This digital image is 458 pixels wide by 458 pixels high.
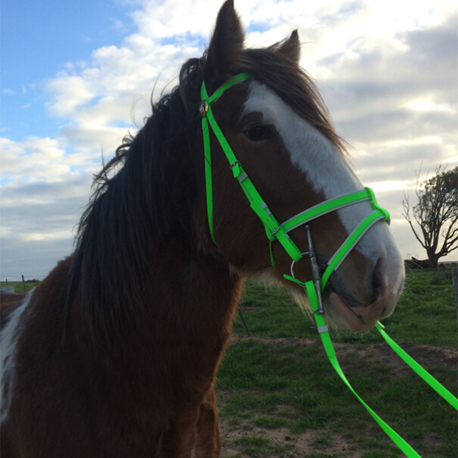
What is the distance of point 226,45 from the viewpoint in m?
2.25

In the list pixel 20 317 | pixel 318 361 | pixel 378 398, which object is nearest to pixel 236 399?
pixel 318 361

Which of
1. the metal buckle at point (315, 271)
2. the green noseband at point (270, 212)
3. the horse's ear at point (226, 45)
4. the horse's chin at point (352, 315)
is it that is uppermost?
the horse's ear at point (226, 45)

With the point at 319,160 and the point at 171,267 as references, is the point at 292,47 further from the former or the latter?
the point at 171,267

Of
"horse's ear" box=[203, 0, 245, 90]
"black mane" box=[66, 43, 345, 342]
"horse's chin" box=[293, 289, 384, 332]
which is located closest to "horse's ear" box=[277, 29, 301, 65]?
"black mane" box=[66, 43, 345, 342]

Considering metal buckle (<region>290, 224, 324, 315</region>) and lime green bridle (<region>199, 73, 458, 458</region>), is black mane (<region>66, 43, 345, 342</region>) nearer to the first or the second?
lime green bridle (<region>199, 73, 458, 458</region>)

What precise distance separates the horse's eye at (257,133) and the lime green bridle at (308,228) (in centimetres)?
13

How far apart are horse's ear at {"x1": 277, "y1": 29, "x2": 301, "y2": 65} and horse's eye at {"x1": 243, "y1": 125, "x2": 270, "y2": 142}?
0.89 meters

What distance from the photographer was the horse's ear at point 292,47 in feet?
8.77

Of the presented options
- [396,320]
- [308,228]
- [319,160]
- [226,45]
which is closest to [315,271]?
[308,228]

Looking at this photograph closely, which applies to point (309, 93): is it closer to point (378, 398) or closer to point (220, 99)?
point (220, 99)

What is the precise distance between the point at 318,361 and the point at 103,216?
21.7 feet

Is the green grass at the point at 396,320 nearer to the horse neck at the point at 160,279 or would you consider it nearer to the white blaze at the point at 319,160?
the horse neck at the point at 160,279

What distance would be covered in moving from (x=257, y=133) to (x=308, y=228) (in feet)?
1.89

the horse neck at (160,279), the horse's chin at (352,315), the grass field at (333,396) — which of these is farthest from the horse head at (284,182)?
the grass field at (333,396)
